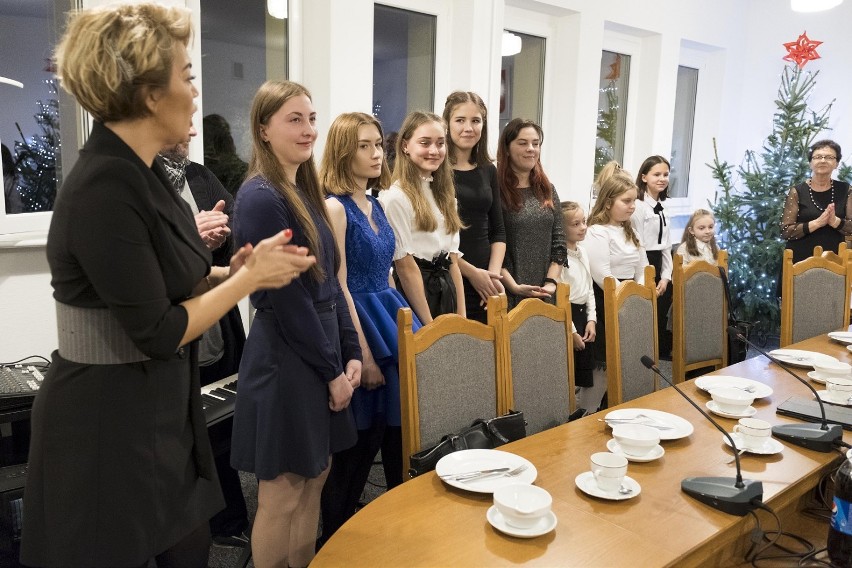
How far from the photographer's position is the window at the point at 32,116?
2.63 metres

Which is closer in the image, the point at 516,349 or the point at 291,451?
the point at 291,451

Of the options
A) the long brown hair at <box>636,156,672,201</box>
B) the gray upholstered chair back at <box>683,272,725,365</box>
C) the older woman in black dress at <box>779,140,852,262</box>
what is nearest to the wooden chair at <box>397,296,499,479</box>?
the gray upholstered chair back at <box>683,272,725,365</box>

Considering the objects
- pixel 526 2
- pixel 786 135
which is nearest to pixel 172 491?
pixel 526 2

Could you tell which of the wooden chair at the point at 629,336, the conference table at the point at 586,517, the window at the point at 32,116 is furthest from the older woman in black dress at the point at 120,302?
the window at the point at 32,116

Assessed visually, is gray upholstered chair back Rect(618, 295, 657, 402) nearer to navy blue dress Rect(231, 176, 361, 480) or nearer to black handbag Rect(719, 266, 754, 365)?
black handbag Rect(719, 266, 754, 365)

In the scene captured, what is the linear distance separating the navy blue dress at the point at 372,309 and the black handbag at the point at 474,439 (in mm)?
389

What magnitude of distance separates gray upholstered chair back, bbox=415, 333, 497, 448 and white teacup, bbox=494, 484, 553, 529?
20.1 inches

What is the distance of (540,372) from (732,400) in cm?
54

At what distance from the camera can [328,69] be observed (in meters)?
3.38

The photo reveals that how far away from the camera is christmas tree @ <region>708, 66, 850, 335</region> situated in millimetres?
5461

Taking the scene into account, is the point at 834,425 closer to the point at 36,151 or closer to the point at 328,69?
the point at 328,69

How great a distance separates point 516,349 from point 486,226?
882 millimetres

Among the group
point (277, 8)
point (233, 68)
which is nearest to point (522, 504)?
point (233, 68)

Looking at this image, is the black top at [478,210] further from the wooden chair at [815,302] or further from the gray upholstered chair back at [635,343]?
the wooden chair at [815,302]
